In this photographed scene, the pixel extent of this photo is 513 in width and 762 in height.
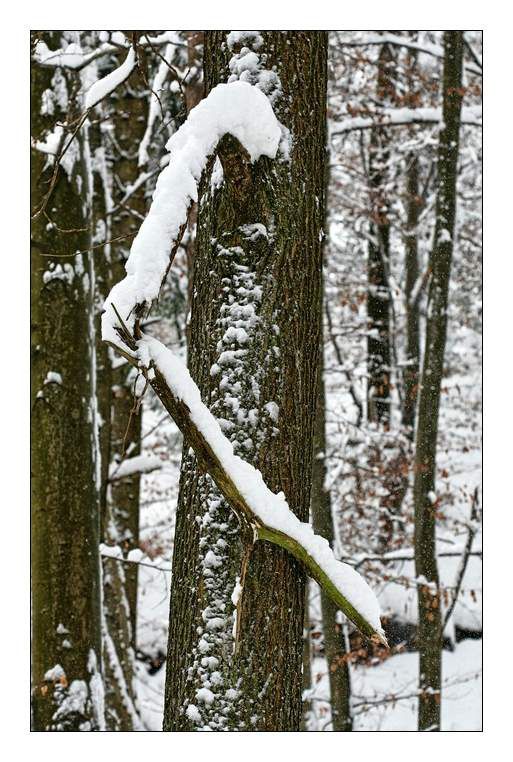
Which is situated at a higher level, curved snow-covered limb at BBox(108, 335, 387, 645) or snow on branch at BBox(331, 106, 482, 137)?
snow on branch at BBox(331, 106, 482, 137)

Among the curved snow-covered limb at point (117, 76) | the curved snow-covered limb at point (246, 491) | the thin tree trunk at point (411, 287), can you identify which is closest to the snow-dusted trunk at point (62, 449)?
the curved snow-covered limb at point (117, 76)

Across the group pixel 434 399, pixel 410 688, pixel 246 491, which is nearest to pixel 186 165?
pixel 246 491

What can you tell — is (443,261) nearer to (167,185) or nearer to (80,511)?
(80,511)

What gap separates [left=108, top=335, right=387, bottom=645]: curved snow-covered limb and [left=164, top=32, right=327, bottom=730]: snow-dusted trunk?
0.23 ft

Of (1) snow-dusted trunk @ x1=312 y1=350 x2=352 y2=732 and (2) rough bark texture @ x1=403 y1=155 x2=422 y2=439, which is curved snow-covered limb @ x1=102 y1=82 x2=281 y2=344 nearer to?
(1) snow-dusted trunk @ x1=312 y1=350 x2=352 y2=732

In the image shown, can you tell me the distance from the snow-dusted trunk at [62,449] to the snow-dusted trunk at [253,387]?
6.25 feet

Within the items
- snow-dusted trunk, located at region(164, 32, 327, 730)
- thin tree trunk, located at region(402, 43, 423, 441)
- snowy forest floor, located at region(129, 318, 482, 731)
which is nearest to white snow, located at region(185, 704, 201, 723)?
snow-dusted trunk, located at region(164, 32, 327, 730)

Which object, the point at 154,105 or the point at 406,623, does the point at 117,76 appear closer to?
the point at 154,105

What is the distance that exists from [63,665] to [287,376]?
2.58 meters

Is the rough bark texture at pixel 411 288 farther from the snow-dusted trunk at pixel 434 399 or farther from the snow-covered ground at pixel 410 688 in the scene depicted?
the snow-dusted trunk at pixel 434 399

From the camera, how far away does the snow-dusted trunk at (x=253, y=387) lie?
1.82 m

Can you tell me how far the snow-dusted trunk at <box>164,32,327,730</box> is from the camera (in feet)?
5.98

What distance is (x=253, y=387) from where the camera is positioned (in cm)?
190

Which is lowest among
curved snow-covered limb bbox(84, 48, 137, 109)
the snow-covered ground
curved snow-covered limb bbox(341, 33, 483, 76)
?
the snow-covered ground
